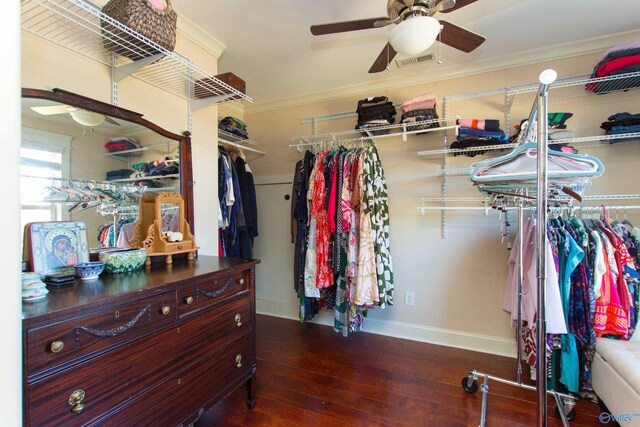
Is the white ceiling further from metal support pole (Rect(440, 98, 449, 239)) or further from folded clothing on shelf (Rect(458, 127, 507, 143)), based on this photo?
folded clothing on shelf (Rect(458, 127, 507, 143))

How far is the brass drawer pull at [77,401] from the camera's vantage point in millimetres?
860

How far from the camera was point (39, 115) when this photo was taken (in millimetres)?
1178

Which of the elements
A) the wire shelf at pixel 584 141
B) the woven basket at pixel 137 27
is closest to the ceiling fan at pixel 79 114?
the woven basket at pixel 137 27

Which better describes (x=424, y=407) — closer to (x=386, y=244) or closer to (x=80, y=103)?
(x=386, y=244)

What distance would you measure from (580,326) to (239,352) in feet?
6.45

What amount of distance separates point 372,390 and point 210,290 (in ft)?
4.02

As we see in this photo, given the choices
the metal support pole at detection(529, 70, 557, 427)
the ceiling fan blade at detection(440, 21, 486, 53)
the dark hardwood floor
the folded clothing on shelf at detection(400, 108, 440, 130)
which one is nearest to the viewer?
the metal support pole at detection(529, 70, 557, 427)

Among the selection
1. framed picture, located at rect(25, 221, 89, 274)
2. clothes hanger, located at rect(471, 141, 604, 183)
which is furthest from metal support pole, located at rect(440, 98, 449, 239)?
framed picture, located at rect(25, 221, 89, 274)

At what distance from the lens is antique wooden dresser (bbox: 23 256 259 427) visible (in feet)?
2.66

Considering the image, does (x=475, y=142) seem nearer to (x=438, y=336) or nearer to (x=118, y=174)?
(x=438, y=336)

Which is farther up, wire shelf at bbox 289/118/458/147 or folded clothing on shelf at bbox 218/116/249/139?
folded clothing on shelf at bbox 218/116/249/139

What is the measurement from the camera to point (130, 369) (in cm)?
101

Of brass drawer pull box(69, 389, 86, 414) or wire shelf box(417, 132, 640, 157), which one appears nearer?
brass drawer pull box(69, 389, 86, 414)

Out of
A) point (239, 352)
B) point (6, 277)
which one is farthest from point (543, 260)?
point (239, 352)
